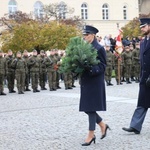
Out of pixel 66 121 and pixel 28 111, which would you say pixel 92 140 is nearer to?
pixel 66 121

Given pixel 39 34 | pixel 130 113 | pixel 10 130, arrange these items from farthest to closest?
pixel 39 34 < pixel 130 113 < pixel 10 130

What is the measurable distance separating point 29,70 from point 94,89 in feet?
42.7

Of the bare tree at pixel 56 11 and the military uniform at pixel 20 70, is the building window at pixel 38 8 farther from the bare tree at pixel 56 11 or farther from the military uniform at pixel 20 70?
the military uniform at pixel 20 70

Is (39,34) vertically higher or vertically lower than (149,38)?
higher

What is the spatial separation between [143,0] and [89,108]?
64333 mm

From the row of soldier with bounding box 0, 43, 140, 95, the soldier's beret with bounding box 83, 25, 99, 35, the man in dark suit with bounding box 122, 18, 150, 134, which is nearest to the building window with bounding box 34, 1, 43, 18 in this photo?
the row of soldier with bounding box 0, 43, 140, 95

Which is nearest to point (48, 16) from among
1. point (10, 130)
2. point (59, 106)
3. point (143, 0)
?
point (143, 0)

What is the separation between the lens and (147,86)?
28.2ft

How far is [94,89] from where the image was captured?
7941 millimetres

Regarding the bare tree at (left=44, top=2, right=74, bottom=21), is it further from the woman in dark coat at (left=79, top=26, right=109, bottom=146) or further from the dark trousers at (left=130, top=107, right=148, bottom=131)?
the woman in dark coat at (left=79, top=26, right=109, bottom=146)

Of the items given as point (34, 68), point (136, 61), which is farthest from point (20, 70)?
point (136, 61)

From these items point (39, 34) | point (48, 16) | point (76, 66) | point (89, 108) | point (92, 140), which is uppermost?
point (48, 16)

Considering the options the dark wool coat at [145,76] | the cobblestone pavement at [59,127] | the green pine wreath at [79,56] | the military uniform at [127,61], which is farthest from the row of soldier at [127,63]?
the green pine wreath at [79,56]

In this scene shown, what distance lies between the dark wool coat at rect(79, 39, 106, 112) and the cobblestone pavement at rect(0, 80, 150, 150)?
622mm
